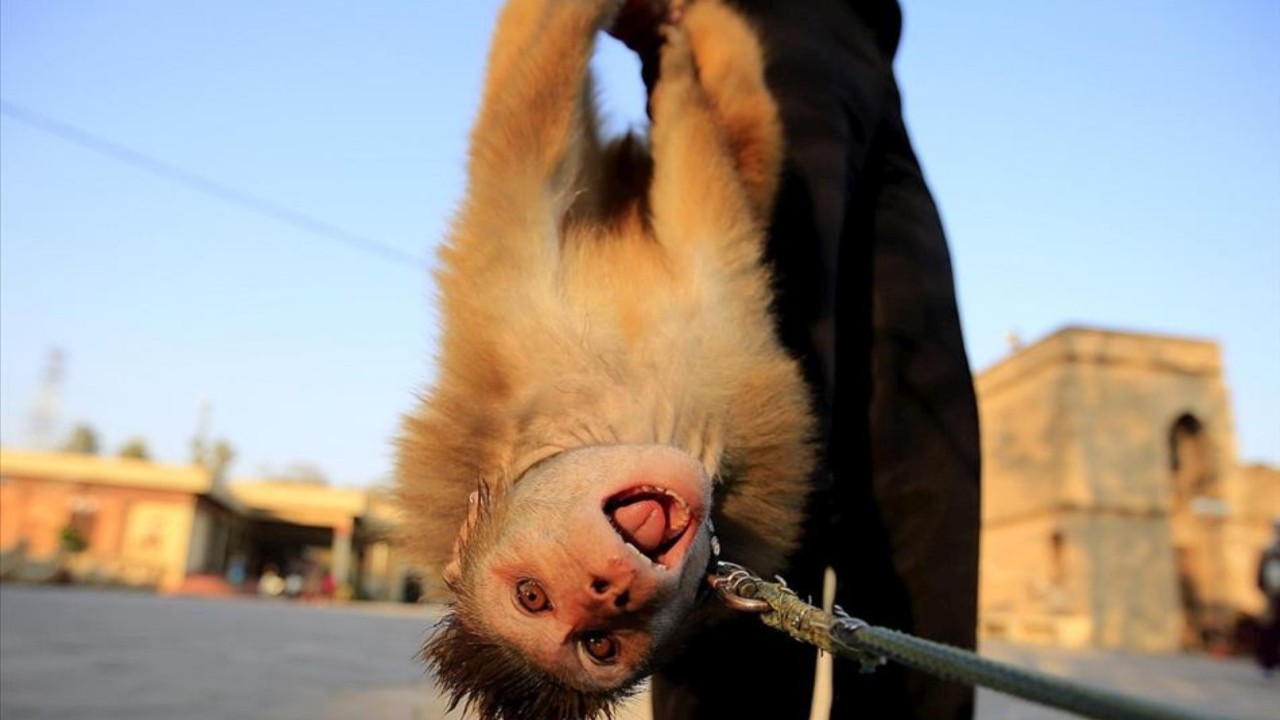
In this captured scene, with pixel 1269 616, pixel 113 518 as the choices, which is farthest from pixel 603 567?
pixel 113 518

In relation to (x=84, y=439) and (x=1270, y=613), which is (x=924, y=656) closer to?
(x=1270, y=613)

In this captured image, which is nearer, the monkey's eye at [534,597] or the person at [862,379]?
the monkey's eye at [534,597]

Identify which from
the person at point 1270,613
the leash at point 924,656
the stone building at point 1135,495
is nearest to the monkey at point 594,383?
the leash at point 924,656

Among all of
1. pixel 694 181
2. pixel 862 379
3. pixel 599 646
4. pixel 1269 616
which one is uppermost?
pixel 694 181

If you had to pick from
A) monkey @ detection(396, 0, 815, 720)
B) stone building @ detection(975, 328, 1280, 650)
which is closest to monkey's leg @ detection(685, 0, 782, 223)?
monkey @ detection(396, 0, 815, 720)

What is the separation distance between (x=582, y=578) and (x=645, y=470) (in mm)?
178

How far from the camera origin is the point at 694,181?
2.09 m

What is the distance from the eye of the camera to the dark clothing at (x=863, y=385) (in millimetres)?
2018

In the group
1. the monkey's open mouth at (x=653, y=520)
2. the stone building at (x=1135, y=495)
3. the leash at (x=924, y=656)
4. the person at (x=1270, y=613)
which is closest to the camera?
the leash at (x=924, y=656)

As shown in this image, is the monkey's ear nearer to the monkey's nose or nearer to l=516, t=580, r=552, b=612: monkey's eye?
l=516, t=580, r=552, b=612: monkey's eye

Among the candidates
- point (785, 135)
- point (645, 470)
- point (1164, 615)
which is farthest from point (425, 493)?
point (1164, 615)

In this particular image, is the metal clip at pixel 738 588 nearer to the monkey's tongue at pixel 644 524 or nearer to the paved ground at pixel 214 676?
the monkey's tongue at pixel 644 524

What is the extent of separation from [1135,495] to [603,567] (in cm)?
2262

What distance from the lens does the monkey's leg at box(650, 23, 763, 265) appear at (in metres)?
2.05
